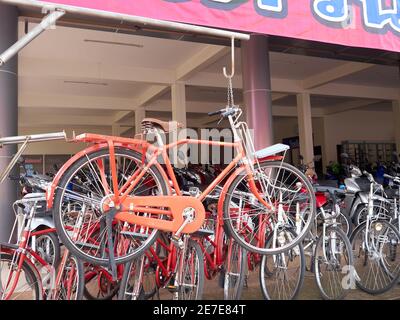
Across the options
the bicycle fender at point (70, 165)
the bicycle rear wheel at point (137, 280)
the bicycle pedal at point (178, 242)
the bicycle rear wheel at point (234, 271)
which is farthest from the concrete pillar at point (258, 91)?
the bicycle fender at point (70, 165)

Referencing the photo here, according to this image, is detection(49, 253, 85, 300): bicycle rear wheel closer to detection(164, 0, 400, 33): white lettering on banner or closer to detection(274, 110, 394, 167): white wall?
detection(164, 0, 400, 33): white lettering on banner

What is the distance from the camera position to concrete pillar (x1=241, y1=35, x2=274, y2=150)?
18.6 ft

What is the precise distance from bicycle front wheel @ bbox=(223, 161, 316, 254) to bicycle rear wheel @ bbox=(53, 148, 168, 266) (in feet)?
1.86

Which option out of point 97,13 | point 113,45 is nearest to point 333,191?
point 97,13

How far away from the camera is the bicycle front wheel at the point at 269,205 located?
2637 mm

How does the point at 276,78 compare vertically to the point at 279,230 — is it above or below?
above

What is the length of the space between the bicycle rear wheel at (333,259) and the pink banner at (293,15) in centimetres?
179

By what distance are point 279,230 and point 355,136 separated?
14.4m

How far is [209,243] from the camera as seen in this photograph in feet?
10.2

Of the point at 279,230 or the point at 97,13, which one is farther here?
the point at 279,230

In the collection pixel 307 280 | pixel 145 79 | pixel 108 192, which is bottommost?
pixel 307 280

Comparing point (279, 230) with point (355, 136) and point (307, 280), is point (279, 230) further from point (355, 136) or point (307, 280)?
point (355, 136)

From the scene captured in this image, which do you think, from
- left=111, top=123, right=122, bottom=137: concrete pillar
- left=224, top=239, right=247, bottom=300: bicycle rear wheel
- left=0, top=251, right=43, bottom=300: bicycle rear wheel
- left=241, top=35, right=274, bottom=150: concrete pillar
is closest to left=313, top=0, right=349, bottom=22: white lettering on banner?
left=241, top=35, right=274, bottom=150: concrete pillar

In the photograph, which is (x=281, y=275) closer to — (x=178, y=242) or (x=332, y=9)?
(x=178, y=242)
